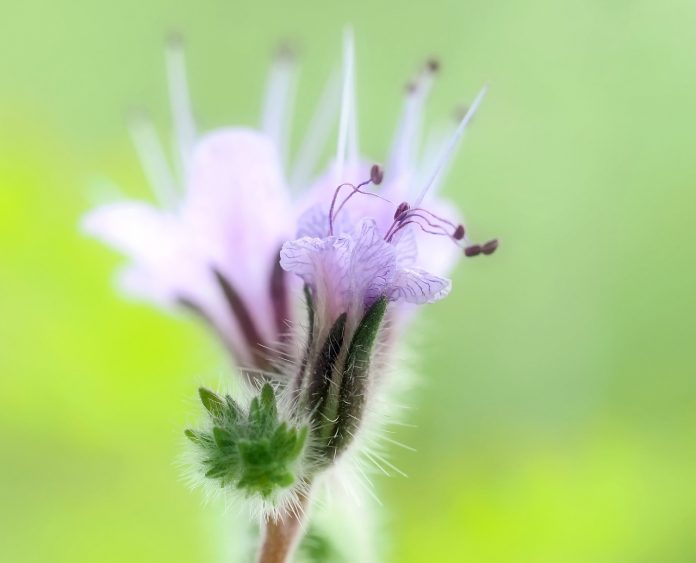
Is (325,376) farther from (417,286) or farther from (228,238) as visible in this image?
(228,238)

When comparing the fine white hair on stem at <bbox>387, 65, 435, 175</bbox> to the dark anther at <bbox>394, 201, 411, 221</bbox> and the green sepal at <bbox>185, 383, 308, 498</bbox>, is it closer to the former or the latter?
the dark anther at <bbox>394, 201, 411, 221</bbox>

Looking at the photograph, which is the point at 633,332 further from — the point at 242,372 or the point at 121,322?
the point at 242,372

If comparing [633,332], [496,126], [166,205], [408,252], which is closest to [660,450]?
[633,332]

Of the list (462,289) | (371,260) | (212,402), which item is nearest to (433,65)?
(371,260)

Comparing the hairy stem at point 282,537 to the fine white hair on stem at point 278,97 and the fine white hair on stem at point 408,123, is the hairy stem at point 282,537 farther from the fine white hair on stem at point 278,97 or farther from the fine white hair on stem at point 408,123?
the fine white hair on stem at point 278,97

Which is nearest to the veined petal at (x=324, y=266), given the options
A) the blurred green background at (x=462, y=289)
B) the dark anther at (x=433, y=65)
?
the dark anther at (x=433, y=65)

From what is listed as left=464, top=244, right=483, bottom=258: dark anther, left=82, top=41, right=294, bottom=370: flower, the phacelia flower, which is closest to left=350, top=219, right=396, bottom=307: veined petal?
the phacelia flower
